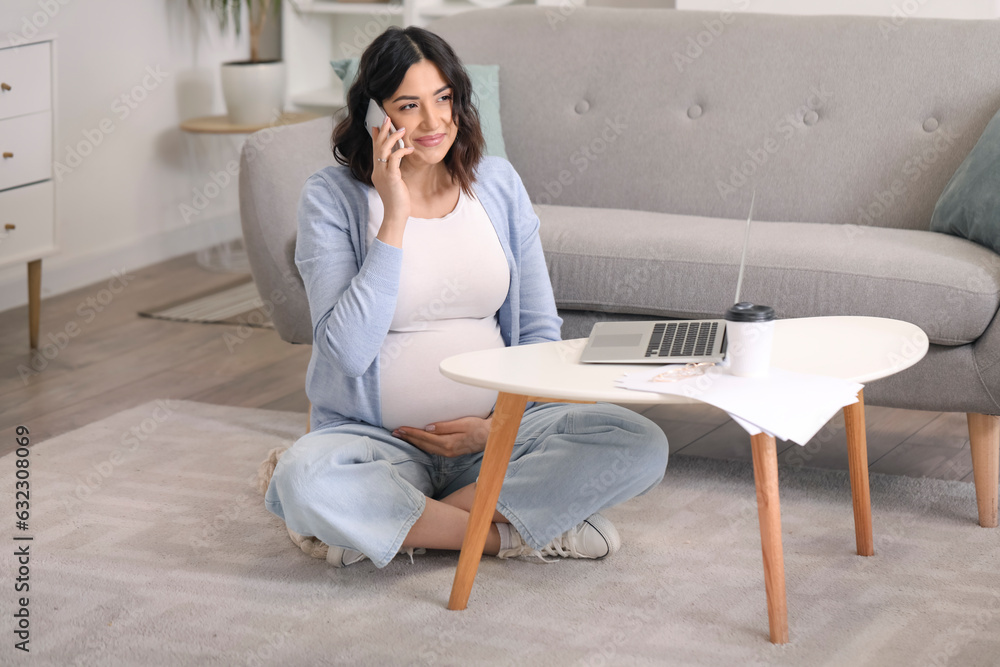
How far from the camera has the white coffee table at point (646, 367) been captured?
1376 millimetres

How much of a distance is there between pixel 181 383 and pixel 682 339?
160 centimetres

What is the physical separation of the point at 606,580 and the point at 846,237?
0.92 m

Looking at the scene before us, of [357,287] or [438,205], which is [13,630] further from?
[438,205]

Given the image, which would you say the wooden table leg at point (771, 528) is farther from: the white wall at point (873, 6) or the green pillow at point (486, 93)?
the white wall at point (873, 6)

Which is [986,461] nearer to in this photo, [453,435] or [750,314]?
[750,314]

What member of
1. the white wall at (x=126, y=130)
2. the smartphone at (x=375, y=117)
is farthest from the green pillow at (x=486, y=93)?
the white wall at (x=126, y=130)

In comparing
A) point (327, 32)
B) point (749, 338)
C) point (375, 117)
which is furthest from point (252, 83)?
point (749, 338)

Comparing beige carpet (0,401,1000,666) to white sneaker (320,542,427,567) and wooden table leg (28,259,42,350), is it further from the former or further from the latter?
wooden table leg (28,259,42,350)

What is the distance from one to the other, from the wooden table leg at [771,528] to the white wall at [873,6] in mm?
2094

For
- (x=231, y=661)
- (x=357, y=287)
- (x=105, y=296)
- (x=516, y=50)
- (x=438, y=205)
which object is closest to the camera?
(x=231, y=661)

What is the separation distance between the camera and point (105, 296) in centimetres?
356

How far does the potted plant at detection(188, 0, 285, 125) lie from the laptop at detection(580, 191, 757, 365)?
2640 mm

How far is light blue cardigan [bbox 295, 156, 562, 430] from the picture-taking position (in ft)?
5.20

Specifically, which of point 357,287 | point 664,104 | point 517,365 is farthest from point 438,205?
point 664,104
